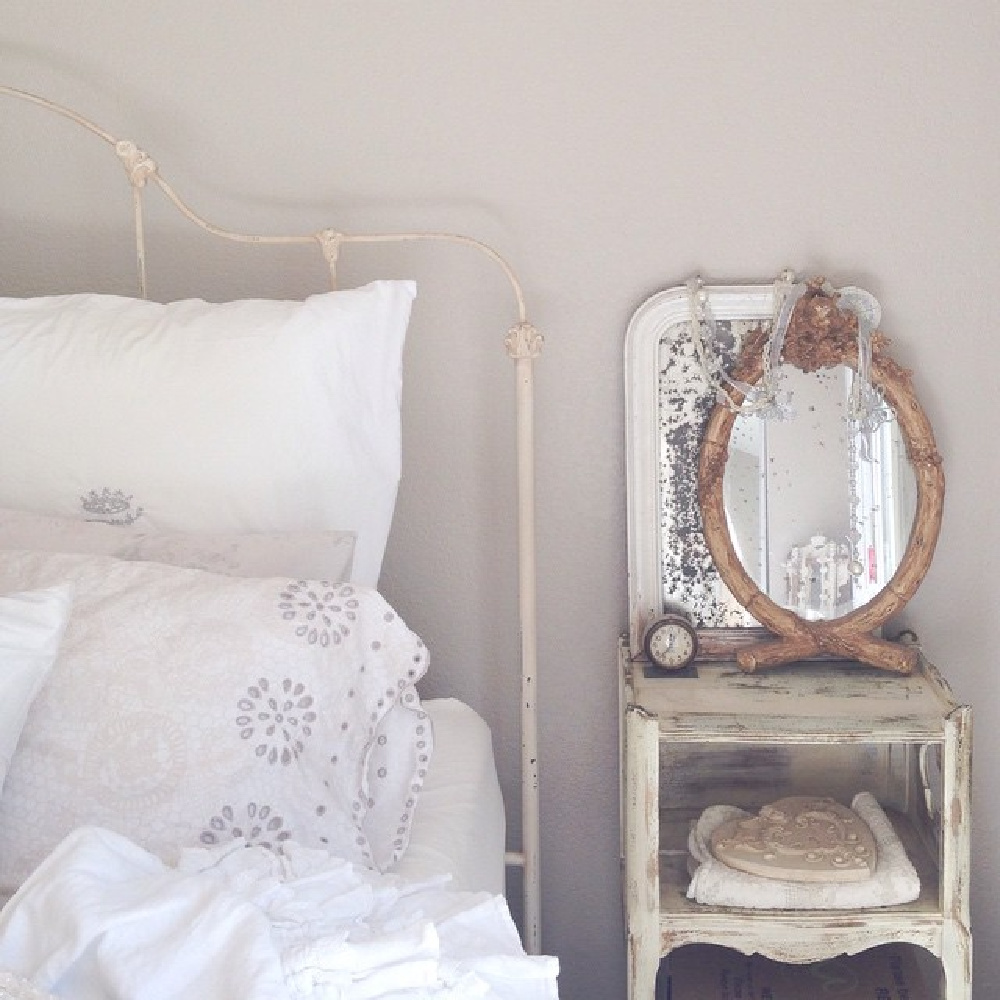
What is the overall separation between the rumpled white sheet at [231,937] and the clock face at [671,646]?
716 mm

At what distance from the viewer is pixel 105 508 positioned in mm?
1743

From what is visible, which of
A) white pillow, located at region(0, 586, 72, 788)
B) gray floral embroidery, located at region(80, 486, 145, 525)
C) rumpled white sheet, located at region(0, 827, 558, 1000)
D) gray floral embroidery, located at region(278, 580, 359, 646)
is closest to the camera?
rumpled white sheet, located at region(0, 827, 558, 1000)

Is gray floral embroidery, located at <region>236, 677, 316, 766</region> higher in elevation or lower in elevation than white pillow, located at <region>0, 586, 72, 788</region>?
lower

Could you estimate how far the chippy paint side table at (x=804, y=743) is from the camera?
177 cm

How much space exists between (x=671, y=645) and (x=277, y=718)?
2.28 ft

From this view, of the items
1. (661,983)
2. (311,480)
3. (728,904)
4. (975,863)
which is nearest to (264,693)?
(311,480)

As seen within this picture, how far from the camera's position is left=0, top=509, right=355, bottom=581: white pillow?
1634mm

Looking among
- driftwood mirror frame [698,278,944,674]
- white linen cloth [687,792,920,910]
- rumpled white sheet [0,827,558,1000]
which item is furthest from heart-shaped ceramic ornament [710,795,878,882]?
rumpled white sheet [0,827,558,1000]

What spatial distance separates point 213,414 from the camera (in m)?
1.77

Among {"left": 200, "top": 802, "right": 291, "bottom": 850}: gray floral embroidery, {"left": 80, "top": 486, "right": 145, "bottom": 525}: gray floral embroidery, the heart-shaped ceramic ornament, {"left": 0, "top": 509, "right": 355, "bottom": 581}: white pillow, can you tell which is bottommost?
the heart-shaped ceramic ornament

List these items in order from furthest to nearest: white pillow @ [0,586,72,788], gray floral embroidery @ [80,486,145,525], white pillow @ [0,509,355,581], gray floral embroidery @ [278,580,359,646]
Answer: gray floral embroidery @ [80,486,145,525]
white pillow @ [0,509,355,581]
gray floral embroidery @ [278,580,359,646]
white pillow @ [0,586,72,788]

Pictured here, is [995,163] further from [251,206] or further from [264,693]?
[264,693]

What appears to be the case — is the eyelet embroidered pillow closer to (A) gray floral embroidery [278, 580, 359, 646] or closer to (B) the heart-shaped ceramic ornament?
(A) gray floral embroidery [278, 580, 359, 646]

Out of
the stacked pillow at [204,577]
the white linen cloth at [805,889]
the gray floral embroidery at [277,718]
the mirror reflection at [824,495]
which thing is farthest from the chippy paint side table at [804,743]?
the gray floral embroidery at [277,718]
